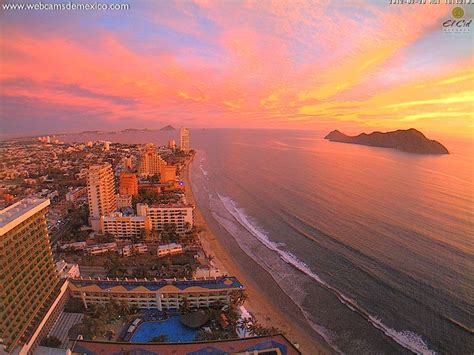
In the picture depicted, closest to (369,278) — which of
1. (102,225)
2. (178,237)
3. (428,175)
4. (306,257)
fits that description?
(306,257)

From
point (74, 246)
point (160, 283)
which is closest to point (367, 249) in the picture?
point (160, 283)

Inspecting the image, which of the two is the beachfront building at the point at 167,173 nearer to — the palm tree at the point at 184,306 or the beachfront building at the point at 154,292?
the beachfront building at the point at 154,292

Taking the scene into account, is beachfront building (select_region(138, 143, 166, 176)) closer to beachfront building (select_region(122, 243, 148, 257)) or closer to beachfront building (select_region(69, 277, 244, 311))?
beachfront building (select_region(122, 243, 148, 257))

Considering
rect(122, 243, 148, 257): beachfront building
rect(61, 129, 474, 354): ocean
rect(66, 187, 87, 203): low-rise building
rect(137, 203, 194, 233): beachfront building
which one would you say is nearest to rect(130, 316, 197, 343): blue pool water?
rect(61, 129, 474, 354): ocean

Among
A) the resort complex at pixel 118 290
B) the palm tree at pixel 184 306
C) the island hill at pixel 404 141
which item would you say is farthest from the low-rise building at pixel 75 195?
the island hill at pixel 404 141

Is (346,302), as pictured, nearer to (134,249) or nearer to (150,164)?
(134,249)

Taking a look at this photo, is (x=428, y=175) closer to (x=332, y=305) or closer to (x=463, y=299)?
(x=463, y=299)
